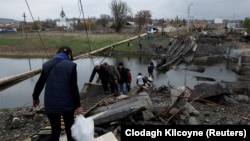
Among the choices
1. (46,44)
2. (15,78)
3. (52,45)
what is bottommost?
(15,78)

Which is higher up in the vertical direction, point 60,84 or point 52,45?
point 60,84

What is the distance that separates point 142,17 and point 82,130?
76.8m

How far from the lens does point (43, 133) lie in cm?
600

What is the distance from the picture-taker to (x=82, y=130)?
450cm

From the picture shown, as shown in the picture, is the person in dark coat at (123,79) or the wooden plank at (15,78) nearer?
the person in dark coat at (123,79)

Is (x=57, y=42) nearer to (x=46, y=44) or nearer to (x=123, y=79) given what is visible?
(x=46, y=44)

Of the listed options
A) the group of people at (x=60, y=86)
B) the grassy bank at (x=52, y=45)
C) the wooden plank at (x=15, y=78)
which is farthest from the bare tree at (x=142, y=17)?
the group of people at (x=60, y=86)

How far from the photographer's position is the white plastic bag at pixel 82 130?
449 cm

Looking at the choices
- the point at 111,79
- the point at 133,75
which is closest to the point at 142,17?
the point at 133,75

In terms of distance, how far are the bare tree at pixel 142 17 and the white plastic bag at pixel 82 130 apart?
237ft

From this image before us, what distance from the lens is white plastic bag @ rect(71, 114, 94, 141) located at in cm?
449

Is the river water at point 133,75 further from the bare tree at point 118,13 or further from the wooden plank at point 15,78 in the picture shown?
the bare tree at point 118,13

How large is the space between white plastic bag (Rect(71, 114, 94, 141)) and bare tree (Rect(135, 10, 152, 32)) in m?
72.2

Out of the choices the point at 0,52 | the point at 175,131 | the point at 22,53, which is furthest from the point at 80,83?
the point at 0,52
